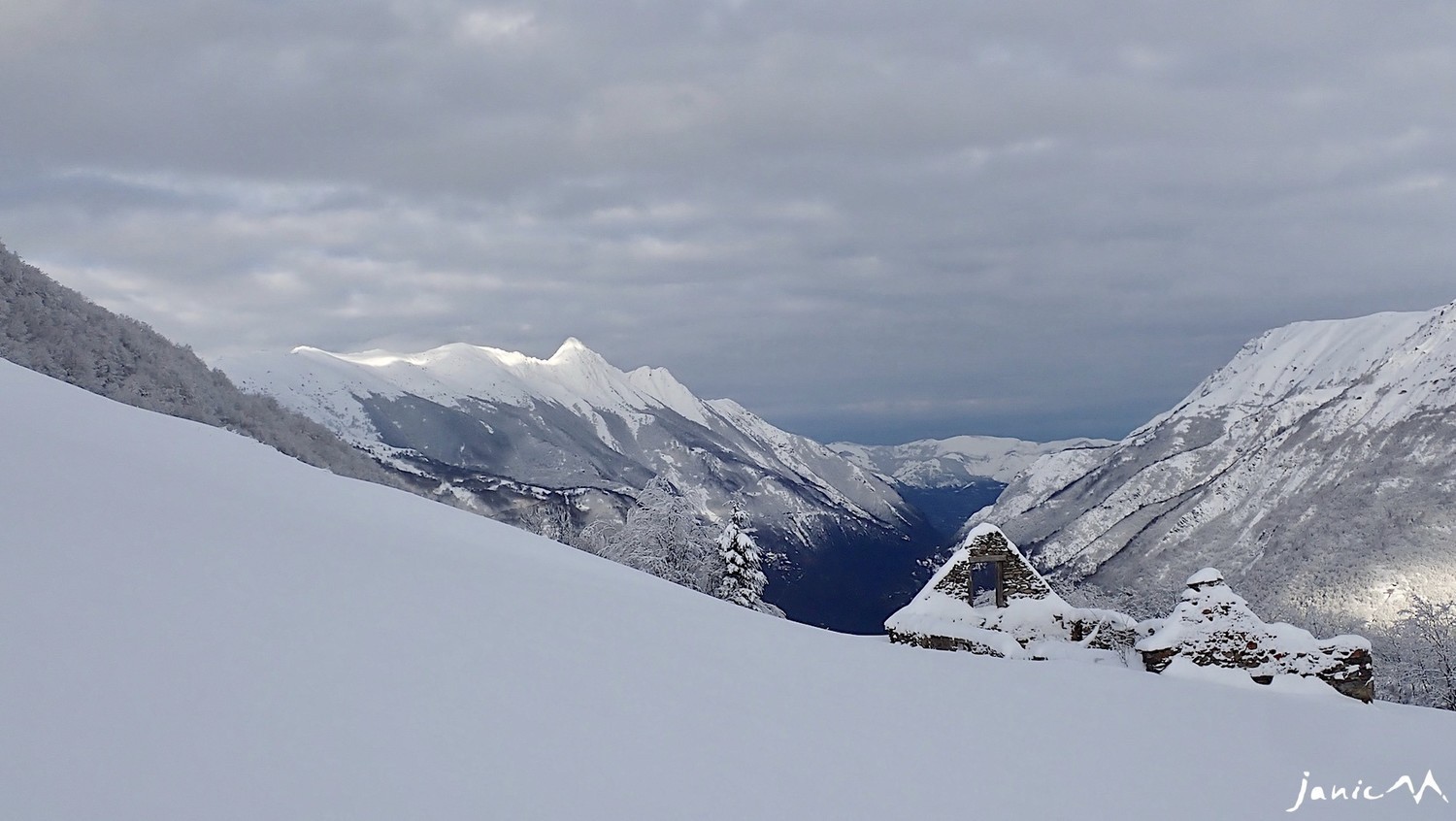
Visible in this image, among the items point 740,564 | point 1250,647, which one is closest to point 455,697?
point 1250,647

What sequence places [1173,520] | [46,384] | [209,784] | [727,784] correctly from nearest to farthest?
[209,784]
[727,784]
[46,384]
[1173,520]

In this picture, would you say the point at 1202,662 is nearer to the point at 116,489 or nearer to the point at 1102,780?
the point at 1102,780

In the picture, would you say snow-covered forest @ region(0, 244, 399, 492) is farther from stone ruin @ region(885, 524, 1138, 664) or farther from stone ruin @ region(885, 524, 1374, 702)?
stone ruin @ region(885, 524, 1374, 702)

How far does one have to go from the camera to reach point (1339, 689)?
1530 centimetres

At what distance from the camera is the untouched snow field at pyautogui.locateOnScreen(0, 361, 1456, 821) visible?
434cm

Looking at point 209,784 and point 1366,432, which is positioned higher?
point 1366,432

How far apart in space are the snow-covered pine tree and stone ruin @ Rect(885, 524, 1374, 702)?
12.7 metres

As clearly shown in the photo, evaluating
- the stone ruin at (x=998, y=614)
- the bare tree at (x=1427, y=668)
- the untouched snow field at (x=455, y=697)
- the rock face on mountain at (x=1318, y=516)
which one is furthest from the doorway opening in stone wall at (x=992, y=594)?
the rock face on mountain at (x=1318, y=516)

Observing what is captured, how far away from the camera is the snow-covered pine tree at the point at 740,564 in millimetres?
35250

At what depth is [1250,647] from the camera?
51.8ft

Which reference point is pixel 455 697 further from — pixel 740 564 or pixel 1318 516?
pixel 1318 516

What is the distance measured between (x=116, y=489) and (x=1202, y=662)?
16.8 m

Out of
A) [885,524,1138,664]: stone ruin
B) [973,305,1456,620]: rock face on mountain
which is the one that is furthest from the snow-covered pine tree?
[973,305,1456,620]: rock face on mountain

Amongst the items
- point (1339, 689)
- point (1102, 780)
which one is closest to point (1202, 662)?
point (1339, 689)
